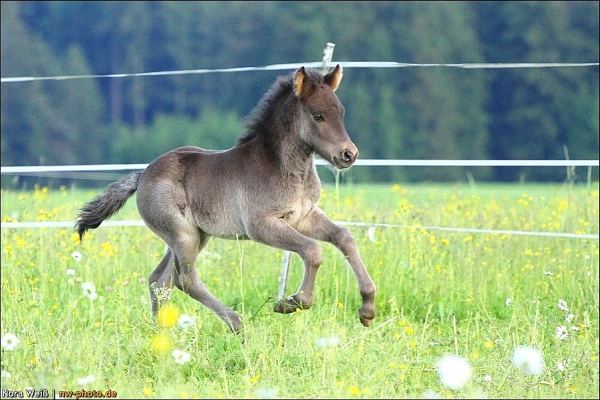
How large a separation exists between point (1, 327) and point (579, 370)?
3.39m

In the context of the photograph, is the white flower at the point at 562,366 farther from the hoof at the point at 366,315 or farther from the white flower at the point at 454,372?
the hoof at the point at 366,315

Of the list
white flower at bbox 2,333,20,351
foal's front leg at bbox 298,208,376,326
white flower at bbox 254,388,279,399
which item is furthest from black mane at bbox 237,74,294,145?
white flower at bbox 2,333,20,351

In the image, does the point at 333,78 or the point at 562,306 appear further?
the point at 333,78

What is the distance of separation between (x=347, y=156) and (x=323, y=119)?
311 mm

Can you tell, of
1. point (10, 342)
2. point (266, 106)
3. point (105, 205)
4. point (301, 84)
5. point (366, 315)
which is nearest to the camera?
point (10, 342)

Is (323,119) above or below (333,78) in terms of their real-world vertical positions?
below


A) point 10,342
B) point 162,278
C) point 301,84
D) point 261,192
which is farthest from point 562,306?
point 10,342

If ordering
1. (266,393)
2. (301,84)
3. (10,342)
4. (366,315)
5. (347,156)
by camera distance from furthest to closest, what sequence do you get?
(301,84)
(347,156)
(366,315)
(10,342)
(266,393)

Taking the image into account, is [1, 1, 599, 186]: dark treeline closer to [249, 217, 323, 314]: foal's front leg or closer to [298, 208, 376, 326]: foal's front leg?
[298, 208, 376, 326]: foal's front leg

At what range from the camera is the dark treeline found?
151 ft

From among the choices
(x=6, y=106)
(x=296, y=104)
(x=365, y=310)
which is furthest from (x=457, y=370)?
(x=6, y=106)

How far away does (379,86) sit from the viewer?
4884cm

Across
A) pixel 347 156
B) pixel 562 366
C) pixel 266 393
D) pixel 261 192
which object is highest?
pixel 347 156

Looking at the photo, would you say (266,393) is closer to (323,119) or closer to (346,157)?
(346,157)
